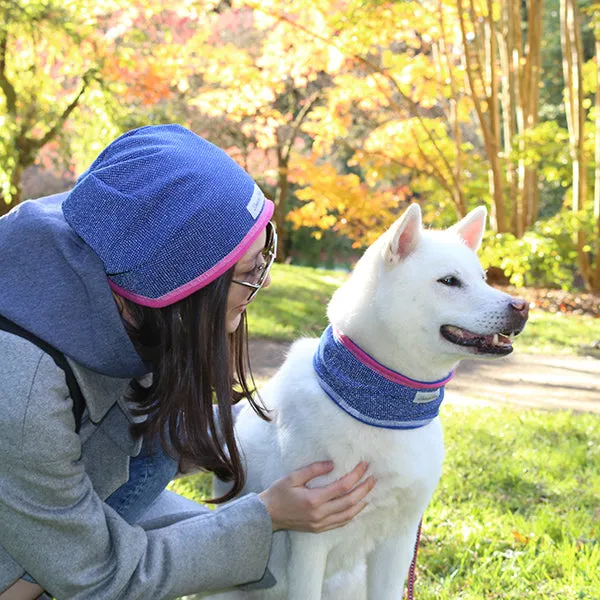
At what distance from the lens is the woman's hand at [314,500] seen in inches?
67.8

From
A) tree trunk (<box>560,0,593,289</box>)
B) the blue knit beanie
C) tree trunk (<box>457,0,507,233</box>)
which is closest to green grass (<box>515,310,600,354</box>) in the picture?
tree trunk (<box>560,0,593,289</box>)

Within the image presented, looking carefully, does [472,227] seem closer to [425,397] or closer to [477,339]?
[477,339]

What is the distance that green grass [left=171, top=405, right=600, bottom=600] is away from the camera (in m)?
2.45

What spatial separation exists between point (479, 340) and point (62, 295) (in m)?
1.02

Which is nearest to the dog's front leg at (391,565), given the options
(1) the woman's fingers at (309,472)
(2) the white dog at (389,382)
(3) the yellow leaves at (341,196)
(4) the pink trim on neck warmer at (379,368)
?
(2) the white dog at (389,382)

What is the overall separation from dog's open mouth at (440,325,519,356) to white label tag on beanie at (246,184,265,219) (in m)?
0.61

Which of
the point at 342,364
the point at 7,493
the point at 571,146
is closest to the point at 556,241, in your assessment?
the point at 571,146

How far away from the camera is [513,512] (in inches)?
121

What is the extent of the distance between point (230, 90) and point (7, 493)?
875 centimetres

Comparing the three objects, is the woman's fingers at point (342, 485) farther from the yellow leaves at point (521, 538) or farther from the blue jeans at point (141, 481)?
the yellow leaves at point (521, 538)

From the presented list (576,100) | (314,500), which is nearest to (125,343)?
(314,500)

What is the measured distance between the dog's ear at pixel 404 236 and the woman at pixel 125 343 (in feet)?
1.18

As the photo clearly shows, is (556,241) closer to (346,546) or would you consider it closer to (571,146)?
(571,146)

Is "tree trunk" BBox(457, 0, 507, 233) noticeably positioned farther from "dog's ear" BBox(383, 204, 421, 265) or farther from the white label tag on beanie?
the white label tag on beanie
